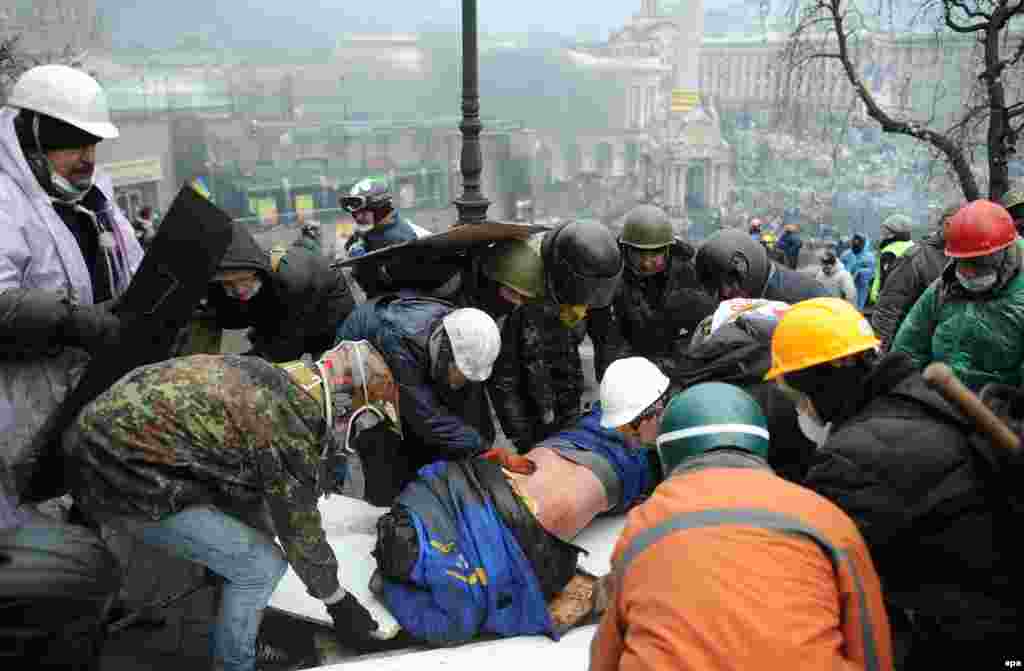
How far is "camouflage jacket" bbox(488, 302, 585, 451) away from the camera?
13.1ft

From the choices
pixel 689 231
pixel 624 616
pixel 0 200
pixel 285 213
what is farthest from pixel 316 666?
pixel 689 231

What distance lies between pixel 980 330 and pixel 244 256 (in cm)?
313

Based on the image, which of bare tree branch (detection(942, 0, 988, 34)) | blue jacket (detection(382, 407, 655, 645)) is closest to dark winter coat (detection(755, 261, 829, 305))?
blue jacket (detection(382, 407, 655, 645))

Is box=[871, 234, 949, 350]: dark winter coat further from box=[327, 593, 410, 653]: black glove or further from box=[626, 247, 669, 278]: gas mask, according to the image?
box=[327, 593, 410, 653]: black glove

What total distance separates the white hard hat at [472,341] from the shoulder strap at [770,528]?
1.52 m

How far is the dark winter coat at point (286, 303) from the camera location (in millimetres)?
3600

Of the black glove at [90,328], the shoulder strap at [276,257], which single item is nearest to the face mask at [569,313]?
the shoulder strap at [276,257]

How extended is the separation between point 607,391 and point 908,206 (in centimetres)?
6652

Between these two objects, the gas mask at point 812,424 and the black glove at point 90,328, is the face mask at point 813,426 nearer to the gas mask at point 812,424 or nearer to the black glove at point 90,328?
the gas mask at point 812,424

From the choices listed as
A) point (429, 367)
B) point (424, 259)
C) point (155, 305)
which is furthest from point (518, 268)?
point (155, 305)

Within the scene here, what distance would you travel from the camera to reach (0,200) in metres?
2.48

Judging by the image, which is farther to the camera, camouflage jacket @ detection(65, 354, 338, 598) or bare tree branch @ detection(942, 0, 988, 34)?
bare tree branch @ detection(942, 0, 988, 34)

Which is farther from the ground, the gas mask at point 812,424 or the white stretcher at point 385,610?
the gas mask at point 812,424

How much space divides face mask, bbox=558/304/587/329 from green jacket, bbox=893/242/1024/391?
5.22 ft
